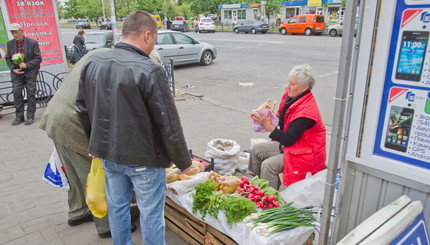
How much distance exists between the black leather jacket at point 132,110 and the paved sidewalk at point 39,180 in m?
1.22

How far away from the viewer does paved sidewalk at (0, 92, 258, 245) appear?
3111mm

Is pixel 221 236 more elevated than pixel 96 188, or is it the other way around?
pixel 96 188

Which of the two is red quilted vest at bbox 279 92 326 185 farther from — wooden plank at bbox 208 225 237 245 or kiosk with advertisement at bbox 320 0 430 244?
kiosk with advertisement at bbox 320 0 430 244

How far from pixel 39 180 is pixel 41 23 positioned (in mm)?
5093

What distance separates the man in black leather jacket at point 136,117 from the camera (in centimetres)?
205

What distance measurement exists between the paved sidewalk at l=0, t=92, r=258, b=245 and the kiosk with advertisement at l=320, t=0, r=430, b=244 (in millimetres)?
1854

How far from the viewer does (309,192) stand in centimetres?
284

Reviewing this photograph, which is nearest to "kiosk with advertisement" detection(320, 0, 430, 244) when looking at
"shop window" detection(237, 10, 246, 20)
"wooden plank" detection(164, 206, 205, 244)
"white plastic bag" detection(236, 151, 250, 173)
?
"wooden plank" detection(164, 206, 205, 244)

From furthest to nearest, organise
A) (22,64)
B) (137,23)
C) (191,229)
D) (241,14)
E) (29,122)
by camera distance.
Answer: (241,14), (29,122), (22,64), (191,229), (137,23)

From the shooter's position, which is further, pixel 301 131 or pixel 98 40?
pixel 98 40

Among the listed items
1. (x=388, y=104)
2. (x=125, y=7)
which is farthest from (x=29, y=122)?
(x=125, y=7)

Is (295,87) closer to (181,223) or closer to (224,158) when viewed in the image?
(224,158)

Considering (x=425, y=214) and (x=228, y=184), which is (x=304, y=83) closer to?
(x=228, y=184)

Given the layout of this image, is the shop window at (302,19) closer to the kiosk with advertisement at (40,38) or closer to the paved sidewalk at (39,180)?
the paved sidewalk at (39,180)
